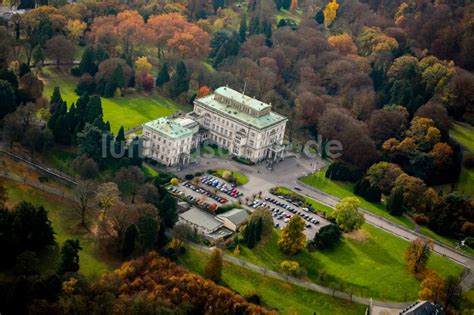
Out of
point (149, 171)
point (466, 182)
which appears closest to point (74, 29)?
point (149, 171)

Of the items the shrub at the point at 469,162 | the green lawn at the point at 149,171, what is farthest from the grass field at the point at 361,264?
the shrub at the point at 469,162

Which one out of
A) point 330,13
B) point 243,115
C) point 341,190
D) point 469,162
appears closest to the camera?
point 341,190

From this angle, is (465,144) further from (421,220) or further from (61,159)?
(61,159)

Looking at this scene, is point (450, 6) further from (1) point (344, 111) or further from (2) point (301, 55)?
(1) point (344, 111)

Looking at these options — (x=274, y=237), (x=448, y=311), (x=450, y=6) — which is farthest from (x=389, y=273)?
(x=450, y=6)

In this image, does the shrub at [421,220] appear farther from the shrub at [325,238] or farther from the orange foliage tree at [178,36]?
the orange foliage tree at [178,36]

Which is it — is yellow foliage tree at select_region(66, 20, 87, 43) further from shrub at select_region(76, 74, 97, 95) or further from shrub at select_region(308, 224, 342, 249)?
shrub at select_region(308, 224, 342, 249)

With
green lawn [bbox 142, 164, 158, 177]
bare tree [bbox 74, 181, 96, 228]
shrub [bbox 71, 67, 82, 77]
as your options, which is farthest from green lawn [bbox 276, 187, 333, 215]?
shrub [bbox 71, 67, 82, 77]
